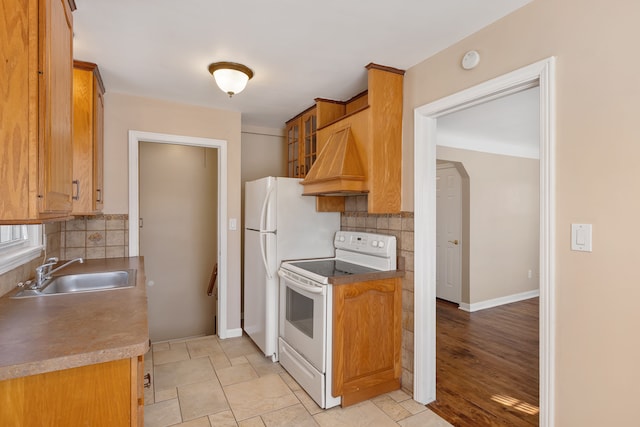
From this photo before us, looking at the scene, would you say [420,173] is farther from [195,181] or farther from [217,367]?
[195,181]

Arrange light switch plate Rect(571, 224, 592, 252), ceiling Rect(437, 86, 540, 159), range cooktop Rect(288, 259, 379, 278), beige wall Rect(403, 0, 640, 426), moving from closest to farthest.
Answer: beige wall Rect(403, 0, 640, 426), light switch plate Rect(571, 224, 592, 252), range cooktop Rect(288, 259, 379, 278), ceiling Rect(437, 86, 540, 159)

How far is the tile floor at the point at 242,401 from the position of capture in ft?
7.13

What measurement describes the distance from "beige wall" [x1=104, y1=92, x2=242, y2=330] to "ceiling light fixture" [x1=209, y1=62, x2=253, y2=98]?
3.27 feet

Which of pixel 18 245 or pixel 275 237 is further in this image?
pixel 275 237

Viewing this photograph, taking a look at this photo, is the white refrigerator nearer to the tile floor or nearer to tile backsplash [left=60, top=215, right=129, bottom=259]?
the tile floor

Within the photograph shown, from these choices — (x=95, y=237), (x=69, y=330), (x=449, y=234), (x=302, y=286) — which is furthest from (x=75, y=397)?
(x=449, y=234)

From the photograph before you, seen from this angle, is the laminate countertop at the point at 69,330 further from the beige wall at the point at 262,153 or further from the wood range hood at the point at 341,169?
the beige wall at the point at 262,153

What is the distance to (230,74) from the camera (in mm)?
2402

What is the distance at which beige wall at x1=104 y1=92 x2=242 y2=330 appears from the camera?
304 cm

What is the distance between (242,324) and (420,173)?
105 inches

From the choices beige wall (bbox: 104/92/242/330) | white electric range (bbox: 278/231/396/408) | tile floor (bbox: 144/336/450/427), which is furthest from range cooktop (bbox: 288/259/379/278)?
beige wall (bbox: 104/92/242/330)

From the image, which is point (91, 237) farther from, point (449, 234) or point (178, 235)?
point (449, 234)

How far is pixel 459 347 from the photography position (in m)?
3.41

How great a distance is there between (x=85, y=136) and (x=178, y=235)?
2.20 meters
